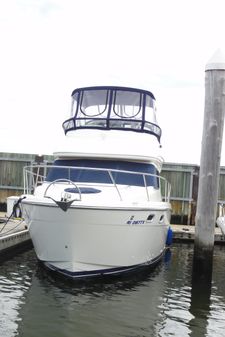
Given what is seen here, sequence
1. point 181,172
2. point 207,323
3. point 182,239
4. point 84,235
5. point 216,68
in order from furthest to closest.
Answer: point 181,172 < point 182,239 < point 216,68 < point 84,235 < point 207,323

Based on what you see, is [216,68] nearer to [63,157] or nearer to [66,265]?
[63,157]

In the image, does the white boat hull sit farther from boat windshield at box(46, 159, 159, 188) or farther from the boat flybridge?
boat windshield at box(46, 159, 159, 188)

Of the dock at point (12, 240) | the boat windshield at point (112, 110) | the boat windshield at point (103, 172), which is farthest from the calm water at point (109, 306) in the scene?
the boat windshield at point (112, 110)

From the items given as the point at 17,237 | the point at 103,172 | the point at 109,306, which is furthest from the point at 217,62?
the point at 17,237

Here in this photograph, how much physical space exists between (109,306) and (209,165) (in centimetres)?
382

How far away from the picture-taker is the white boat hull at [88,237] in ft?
31.5

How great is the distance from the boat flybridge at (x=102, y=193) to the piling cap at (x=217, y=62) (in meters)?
2.45

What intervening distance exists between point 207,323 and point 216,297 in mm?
1782

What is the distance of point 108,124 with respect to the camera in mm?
12500

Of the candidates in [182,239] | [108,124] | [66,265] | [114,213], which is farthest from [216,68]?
[182,239]

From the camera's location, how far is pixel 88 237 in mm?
9633

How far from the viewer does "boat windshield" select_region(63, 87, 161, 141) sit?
495 inches

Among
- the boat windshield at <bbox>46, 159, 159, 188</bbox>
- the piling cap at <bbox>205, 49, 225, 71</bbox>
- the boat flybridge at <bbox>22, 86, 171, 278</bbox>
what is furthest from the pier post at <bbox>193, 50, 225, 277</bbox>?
the boat windshield at <bbox>46, 159, 159, 188</bbox>

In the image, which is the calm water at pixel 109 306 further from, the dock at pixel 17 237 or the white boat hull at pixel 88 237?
the dock at pixel 17 237
